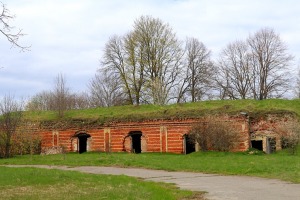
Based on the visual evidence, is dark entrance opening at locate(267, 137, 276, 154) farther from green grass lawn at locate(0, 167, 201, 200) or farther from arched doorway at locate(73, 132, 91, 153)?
green grass lawn at locate(0, 167, 201, 200)

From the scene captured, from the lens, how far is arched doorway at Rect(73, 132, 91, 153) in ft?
125

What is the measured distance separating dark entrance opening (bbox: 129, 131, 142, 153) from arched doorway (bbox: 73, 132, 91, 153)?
160 inches

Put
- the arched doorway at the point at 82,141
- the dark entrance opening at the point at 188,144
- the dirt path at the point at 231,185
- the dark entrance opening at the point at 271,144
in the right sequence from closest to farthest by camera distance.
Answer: the dirt path at the point at 231,185 < the dark entrance opening at the point at 271,144 < the dark entrance opening at the point at 188,144 < the arched doorway at the point at 82,141

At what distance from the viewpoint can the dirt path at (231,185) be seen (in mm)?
11938

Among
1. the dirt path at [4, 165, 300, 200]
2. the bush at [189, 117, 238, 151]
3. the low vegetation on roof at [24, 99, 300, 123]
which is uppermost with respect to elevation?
the low vegetation on roof at [24, 99, 300, 123]

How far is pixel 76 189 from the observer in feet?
42.5

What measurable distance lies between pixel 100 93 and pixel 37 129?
2698cm

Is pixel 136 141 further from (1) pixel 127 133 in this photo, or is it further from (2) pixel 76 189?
(2) pixel 76 189

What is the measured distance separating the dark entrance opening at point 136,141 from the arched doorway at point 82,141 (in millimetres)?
4061

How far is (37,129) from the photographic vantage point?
38.7 metres

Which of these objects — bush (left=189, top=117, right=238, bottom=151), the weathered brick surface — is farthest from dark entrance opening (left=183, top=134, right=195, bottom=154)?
bush (left=189, top=117, right=238, bottom=151)

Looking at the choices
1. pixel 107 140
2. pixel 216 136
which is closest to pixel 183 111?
pixel 216 136

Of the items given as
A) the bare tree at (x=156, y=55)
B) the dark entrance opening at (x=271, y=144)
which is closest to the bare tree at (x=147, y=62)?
the bare tree at (x=156, y=55)

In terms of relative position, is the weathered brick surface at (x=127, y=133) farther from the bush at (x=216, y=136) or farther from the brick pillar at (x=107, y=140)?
the bush at (x=216, y=136)
